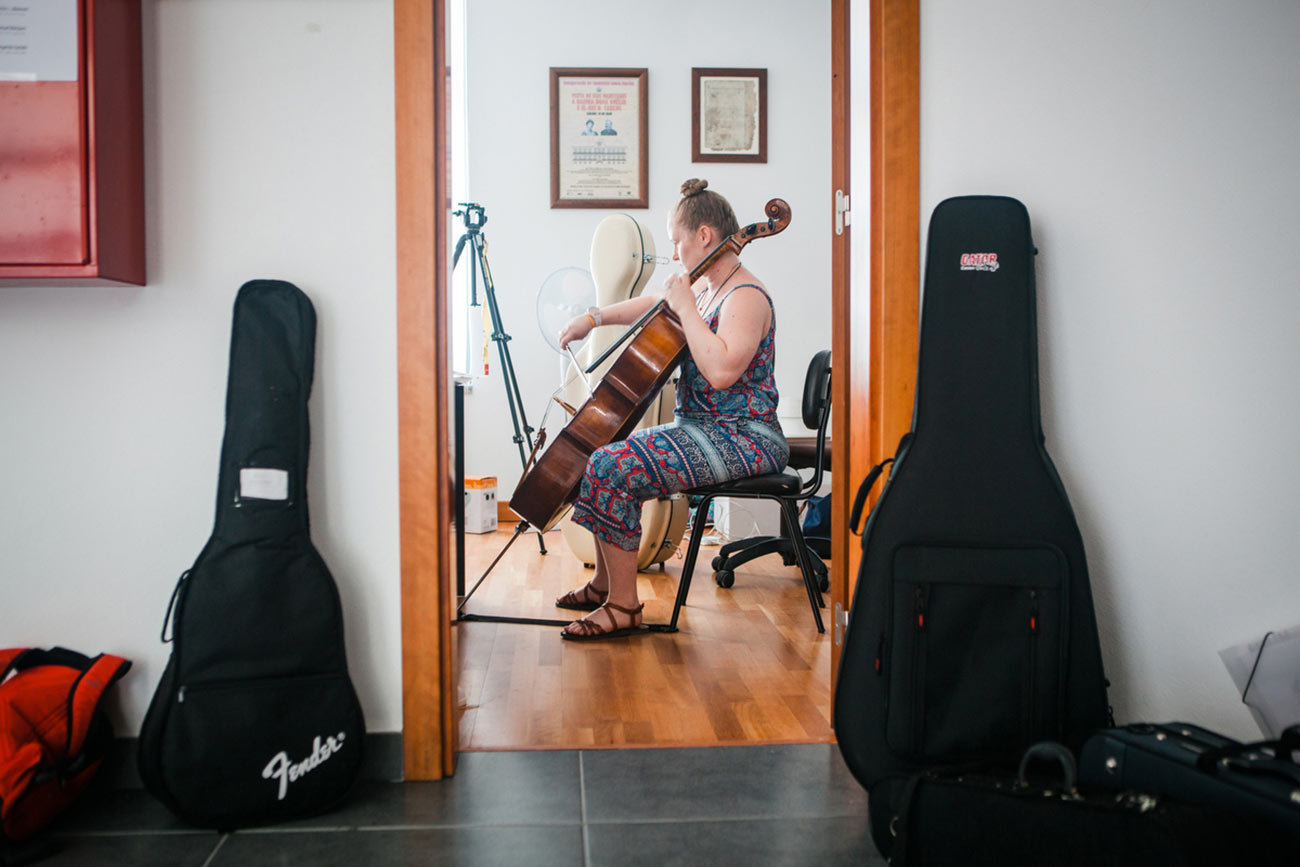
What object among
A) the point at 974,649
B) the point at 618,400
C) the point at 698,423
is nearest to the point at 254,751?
the point at 974,649

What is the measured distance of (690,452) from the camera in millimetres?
2270

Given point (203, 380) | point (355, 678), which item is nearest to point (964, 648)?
point (355, 678)

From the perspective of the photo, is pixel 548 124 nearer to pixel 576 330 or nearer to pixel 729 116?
pixel 729 116

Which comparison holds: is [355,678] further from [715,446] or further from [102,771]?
[715,446]

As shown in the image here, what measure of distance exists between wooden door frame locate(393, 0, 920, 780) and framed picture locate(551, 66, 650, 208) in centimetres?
292

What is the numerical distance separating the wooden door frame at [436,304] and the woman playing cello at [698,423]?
683 millimetres

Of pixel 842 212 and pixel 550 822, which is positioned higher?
pixel 842 212

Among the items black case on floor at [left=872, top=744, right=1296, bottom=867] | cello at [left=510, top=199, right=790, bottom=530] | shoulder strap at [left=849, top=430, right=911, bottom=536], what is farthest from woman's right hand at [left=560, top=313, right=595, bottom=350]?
black case on floor at [left=872, top=744, right=1296, bottom=867]

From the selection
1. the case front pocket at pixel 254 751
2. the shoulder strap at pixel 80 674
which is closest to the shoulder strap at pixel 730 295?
the case front pocket at pixel 254 751

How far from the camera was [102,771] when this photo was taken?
1.46 metres

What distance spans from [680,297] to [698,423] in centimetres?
34

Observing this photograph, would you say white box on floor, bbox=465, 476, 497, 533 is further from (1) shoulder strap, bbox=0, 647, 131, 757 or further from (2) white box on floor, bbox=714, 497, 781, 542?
(1) shoulder strap, bbox=0, 647, 131, 757

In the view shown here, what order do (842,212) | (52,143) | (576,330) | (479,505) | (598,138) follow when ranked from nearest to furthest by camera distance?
(52,143) < (842,212) < (576,330) < (479,505) < (598,138)

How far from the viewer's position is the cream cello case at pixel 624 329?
307cm
